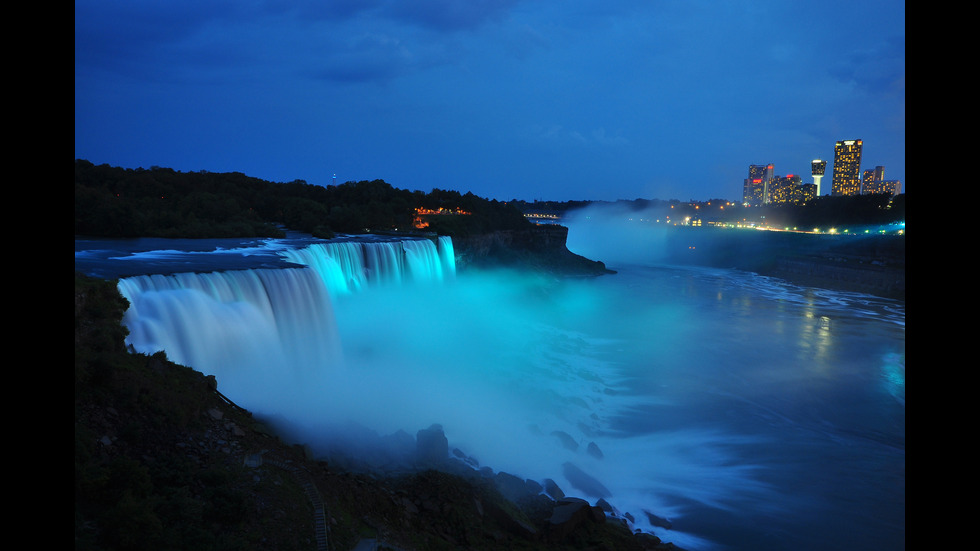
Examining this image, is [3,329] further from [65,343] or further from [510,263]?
[510,263]

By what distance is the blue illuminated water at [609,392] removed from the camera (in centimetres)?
1134

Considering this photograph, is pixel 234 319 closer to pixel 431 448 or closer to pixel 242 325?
pixel 242 325

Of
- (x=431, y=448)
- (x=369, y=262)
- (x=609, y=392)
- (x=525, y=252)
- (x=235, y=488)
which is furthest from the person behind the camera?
(x=525, y=252)

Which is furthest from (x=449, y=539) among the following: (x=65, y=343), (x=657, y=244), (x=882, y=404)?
(x=657, y=244)

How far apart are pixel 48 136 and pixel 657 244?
105m

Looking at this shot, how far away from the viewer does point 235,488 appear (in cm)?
662

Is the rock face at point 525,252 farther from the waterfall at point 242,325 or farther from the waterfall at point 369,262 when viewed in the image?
the waterfall at point 242,325

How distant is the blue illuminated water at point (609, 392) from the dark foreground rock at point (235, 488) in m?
1.99

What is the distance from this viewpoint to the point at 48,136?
1497 mm

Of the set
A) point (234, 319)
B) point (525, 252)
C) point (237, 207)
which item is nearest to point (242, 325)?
point (234, 319)

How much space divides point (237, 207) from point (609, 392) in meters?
28.1

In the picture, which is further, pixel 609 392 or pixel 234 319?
pixel 609 392

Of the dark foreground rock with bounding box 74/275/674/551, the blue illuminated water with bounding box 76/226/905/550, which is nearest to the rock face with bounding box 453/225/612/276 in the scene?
the blue illuminated water with bounding box 76/226/905/550

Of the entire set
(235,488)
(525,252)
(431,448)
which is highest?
(525,252)
